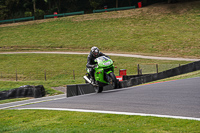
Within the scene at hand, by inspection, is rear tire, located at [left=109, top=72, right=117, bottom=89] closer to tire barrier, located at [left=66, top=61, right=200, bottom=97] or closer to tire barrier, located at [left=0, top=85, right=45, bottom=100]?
tire barrier, located at [left=66, top=61, right=200, bottom=97]

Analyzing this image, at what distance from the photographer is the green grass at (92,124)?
6.21m

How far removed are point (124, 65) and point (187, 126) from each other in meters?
28.8

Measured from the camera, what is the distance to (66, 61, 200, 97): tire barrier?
1534 centimetres

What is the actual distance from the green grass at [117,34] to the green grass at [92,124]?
34.4 metres

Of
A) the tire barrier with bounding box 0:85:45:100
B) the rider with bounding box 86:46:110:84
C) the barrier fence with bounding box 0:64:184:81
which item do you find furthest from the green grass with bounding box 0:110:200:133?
the barrier fence with bounding box 0:64:184:81

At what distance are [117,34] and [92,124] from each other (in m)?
49.0

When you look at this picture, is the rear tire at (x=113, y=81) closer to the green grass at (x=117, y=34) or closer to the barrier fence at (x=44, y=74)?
the barrier fence at (x=44, y=74)

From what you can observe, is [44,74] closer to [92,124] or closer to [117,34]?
[117,34]

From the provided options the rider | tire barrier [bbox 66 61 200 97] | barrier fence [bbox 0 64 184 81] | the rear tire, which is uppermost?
the rider

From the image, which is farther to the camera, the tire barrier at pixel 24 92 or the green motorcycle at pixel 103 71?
the tire barrier at pixel 24 92

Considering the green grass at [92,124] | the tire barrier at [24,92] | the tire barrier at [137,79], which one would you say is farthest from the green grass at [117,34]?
the green grass at [92,124]

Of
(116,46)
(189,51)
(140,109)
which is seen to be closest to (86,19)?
(116,46)

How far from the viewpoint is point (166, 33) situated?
5266 cm

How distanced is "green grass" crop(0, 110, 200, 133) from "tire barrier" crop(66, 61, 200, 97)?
21.9 ft
